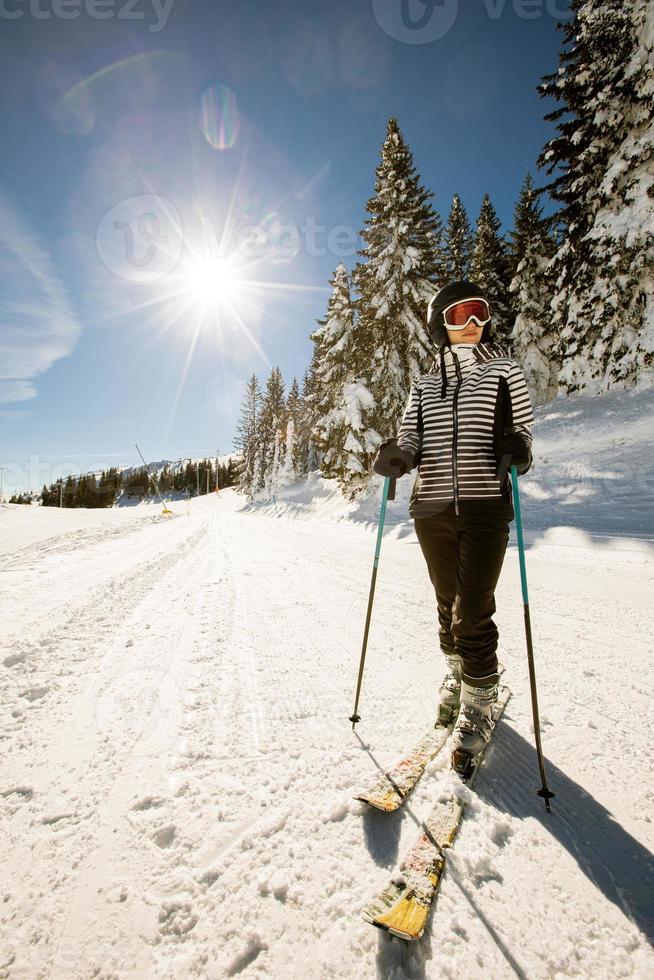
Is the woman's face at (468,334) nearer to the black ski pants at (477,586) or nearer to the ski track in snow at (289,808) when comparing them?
the black ski pants at (477,586)

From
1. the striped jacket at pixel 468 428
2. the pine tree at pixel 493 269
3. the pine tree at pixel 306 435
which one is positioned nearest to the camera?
the striped jacket at pixel 468 428

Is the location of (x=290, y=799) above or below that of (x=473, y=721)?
below

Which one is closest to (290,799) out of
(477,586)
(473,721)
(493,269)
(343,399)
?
(473,721)

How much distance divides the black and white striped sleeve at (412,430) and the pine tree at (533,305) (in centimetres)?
2103

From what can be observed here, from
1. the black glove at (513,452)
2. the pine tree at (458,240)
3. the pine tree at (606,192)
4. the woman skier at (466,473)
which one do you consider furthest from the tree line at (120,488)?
the black glove at (513,452)

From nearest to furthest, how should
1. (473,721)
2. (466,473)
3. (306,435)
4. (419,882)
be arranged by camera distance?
(419,882), (473,721), (466,473), (306,435)

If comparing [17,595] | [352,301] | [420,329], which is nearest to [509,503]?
[17,595]

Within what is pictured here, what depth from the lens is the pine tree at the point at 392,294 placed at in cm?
1642

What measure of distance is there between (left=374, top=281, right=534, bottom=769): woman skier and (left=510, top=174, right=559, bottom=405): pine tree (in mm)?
20910

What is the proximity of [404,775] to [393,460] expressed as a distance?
5.26 ft

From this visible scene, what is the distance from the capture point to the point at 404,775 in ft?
6.27

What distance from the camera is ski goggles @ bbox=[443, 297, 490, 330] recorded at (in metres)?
2.40

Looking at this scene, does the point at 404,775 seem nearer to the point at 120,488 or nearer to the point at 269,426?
the point at 269,426

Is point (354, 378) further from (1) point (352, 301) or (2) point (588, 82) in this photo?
(2) point (588, 82)
